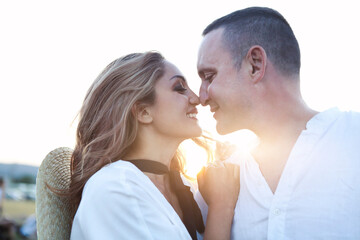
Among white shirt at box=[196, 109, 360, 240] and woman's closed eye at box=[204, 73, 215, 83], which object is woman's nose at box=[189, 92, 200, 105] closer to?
woman's closed eye at box=[204, 73, 215, 83]

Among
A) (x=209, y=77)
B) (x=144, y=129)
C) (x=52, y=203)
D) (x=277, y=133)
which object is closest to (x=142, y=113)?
(x=144, y=129)

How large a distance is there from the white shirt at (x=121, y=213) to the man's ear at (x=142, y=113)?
60 centimetres

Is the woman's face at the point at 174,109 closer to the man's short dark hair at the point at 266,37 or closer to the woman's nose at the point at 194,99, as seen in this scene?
the woman's nose at the point at 194,99

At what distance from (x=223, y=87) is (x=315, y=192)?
98 cm

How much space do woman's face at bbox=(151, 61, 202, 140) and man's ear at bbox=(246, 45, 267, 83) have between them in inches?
19.6

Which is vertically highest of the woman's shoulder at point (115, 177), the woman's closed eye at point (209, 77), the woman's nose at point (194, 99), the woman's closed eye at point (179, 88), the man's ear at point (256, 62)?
the man's ear at point (256, 62)

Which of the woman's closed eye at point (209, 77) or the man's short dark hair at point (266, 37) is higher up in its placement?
the man's short dark hair at point (266, 37)

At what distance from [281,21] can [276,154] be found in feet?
3.41

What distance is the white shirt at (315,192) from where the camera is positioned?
203 centimetres

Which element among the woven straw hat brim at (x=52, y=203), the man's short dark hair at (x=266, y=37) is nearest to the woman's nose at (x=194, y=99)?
the man's short dark hair at (x=266, y=37)

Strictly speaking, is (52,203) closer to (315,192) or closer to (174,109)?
(174,109)

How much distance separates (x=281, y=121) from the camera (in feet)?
8.23

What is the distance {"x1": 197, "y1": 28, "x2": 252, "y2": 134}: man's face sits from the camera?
2645 millimetres

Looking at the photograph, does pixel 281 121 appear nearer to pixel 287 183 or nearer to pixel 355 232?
pixel 287 183
